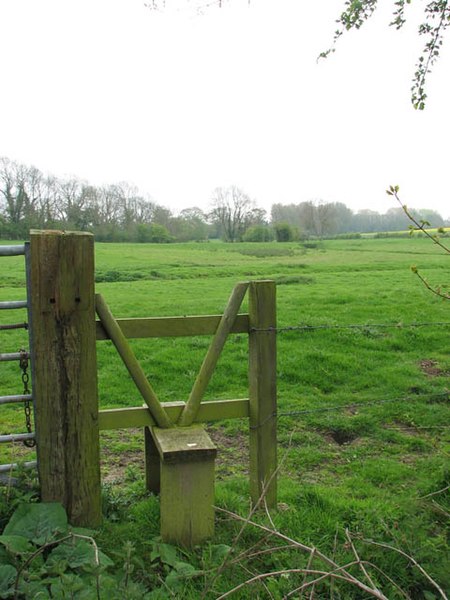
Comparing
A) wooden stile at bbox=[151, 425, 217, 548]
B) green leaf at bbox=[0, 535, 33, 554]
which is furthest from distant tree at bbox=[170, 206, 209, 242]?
green leaf at bbox=[0, 535, 33, 554]

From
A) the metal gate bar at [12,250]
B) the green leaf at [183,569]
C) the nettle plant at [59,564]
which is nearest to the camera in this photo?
the nettle plant at [59,564]

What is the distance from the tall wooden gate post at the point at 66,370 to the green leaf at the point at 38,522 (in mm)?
261

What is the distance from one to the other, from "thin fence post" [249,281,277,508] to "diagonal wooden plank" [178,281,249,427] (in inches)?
5.3

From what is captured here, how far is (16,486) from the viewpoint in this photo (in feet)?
11.7

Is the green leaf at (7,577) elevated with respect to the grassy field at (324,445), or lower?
elevated

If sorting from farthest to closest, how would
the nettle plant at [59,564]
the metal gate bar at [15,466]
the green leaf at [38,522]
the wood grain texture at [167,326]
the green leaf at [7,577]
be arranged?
the wood grain texture at [167,326] → the metal gate bar at [15,466] → the green leaf at [38,522] → the green leaf at [7,577] → the nettle plant at [59,564]

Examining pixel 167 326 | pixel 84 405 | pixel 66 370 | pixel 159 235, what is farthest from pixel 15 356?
pixel 159 235

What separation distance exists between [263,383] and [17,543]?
1.92m

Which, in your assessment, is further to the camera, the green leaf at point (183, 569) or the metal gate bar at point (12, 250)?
the metal gate bar at point (12, 250)

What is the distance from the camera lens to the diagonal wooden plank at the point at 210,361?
395 cm

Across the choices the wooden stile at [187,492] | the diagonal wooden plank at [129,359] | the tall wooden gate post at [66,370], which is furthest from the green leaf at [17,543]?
the diagonal wooden plank at [129,359]

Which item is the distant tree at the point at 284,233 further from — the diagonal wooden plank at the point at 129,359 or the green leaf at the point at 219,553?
the green leaf at the point at 219,553

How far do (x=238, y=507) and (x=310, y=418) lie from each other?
2.82m

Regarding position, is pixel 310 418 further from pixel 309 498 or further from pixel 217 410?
pixel 217 410
